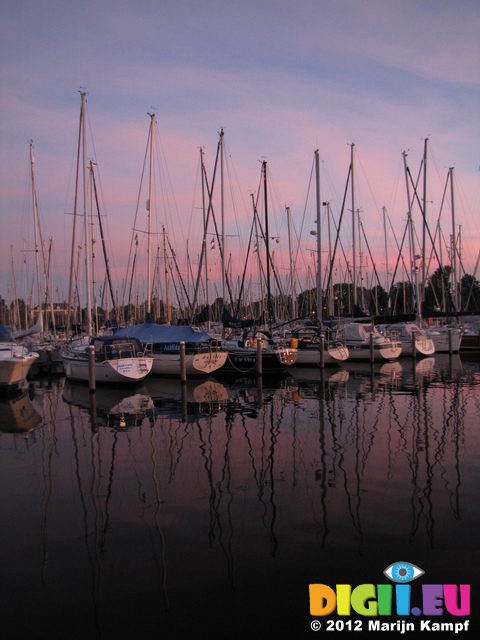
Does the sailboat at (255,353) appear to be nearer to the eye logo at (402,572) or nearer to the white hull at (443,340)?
the white hull at (443,340)

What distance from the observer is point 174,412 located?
1727 centimetres

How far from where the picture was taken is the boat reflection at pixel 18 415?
15.3m

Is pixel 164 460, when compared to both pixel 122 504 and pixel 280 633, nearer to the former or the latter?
pixel 122 504

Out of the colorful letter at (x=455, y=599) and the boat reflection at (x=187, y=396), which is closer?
the colorful letter at (x=455, y=599)

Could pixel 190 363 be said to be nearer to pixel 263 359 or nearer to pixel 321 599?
pixel 263 359

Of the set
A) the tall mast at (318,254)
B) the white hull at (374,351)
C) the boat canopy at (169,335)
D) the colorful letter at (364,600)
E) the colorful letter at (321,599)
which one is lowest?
the colorful letter at (364,600)

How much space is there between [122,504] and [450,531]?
504 cm

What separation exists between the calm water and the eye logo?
0.30ft

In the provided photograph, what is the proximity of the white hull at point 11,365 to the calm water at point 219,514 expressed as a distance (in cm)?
559

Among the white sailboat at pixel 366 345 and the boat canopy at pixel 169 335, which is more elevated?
the boat canopy at pixel 169 335

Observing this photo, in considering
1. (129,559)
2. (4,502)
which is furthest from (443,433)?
(4,502)

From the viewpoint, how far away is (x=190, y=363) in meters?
26.1

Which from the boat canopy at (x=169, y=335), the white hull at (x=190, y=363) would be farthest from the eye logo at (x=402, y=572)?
the boat canopy at (x=169, y=335)
